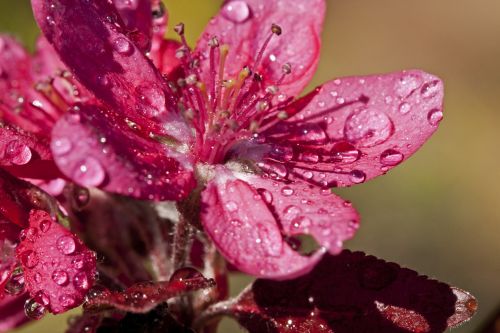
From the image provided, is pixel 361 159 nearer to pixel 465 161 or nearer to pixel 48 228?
pixel 48 228

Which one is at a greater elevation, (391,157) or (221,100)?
(391,157)

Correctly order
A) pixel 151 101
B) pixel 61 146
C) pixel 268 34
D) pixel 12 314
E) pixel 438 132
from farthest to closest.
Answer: pixel 438 132
pixel 12 314
pixel 268 34
pixel 151 101
pixel 61 146

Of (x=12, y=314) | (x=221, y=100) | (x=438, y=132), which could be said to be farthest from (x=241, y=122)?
(x=438, y=132)

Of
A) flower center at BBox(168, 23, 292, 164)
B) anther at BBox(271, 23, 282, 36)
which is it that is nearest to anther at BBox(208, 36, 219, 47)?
flower center at BBox(168, 23, 292, 164)

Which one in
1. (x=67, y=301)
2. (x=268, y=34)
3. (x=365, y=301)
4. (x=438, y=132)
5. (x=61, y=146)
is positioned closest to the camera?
(x=61, y=146)

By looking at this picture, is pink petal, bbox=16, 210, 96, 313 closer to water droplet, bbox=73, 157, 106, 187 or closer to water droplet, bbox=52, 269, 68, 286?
water droplet, bbox=52, 269, 68, 286

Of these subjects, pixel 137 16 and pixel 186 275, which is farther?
pixel 137 16

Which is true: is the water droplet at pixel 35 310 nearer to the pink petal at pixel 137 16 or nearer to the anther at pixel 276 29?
the pink petal at pixel 137 16

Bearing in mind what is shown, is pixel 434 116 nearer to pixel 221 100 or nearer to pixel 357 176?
pixel 357 176
